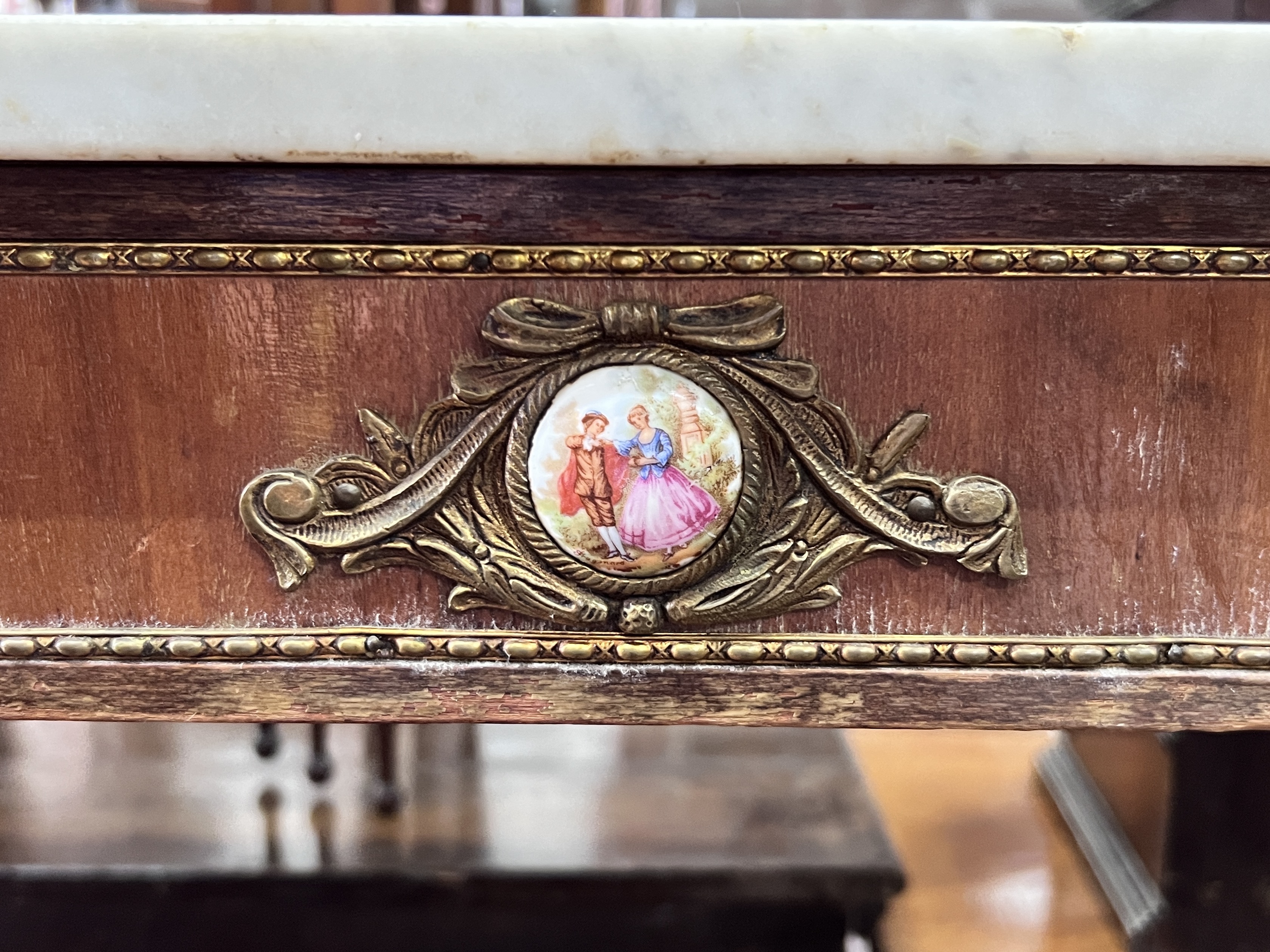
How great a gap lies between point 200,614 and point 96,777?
20.5 inches

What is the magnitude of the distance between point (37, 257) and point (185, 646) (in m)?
0.14

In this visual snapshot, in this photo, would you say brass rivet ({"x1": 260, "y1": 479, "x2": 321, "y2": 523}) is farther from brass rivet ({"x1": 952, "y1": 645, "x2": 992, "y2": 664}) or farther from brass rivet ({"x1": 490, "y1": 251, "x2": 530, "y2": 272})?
brass rivet ({"x1": 952, "y1": 645, "x2": 992, "y2": 664})

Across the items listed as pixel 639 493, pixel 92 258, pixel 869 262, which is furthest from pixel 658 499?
pixel 92 258

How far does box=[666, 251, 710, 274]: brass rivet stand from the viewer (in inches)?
12.3

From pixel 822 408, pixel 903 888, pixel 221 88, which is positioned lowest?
pixel 903 888

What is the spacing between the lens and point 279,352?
322 millimetres

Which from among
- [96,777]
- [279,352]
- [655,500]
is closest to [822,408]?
[655,500]

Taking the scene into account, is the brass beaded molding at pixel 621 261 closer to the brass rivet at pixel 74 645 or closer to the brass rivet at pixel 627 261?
the brass rivet at pixel 627 261

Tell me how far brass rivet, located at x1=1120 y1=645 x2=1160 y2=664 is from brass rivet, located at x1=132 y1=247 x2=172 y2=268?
1.20ft

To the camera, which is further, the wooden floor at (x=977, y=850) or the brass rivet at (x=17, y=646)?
the wooden floor at (x=977, y=850)

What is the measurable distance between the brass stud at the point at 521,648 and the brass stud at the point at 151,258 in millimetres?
178

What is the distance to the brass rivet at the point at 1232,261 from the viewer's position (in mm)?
310

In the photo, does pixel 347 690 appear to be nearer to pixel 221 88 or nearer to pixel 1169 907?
pixel 221 88

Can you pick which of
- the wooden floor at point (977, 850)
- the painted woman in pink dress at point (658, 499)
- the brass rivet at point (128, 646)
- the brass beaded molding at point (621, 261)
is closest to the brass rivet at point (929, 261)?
the brass beaded molding at point (621, 261)
